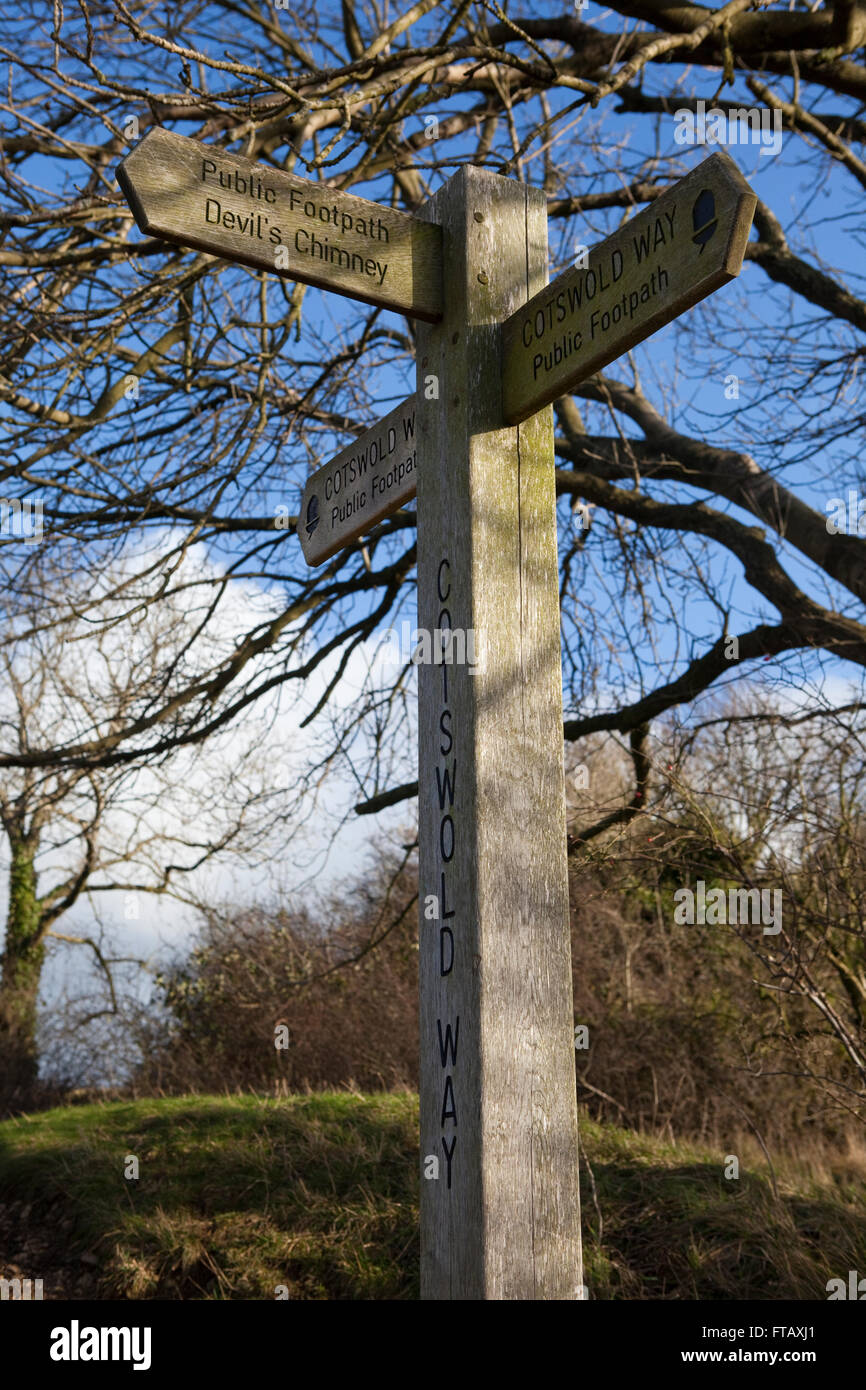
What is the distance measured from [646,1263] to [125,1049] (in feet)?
28.5

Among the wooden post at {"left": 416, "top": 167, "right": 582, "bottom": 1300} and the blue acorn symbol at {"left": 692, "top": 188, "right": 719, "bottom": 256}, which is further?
the wooden post at {"left": 416, "top": 167, "right": 582, "bottom": 1300}

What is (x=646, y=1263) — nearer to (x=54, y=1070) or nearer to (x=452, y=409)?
(x=452, y=409)

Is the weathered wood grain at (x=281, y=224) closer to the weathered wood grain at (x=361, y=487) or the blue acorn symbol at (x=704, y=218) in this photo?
the weathered wood grain at (x=361, y=487)

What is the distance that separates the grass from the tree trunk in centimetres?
553

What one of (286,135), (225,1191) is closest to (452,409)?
(286,135)

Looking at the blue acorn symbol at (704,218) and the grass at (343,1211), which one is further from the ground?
the blue acorn symbol at (704,218)

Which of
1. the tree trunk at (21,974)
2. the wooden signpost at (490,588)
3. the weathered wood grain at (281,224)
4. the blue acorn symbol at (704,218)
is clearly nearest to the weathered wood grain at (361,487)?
the wooden signpost at (490,588)

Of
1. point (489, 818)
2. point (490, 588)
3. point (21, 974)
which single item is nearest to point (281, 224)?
point (490, 588)

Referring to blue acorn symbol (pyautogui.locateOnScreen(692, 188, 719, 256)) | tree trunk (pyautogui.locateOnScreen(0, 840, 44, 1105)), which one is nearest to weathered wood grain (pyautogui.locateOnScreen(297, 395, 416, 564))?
blue acorn symbol (pyautogui.locateOnScreen(692, 188, 719, 256))

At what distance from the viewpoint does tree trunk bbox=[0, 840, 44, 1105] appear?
518 inches

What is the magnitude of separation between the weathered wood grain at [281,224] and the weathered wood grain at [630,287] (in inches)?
11.3

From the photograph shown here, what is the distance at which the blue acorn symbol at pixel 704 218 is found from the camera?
7.09 feet

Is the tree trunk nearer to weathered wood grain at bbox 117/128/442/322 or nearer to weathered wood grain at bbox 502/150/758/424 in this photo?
weathered wood grain at bbox 117/128/442/322

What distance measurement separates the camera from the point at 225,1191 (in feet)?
21.6
